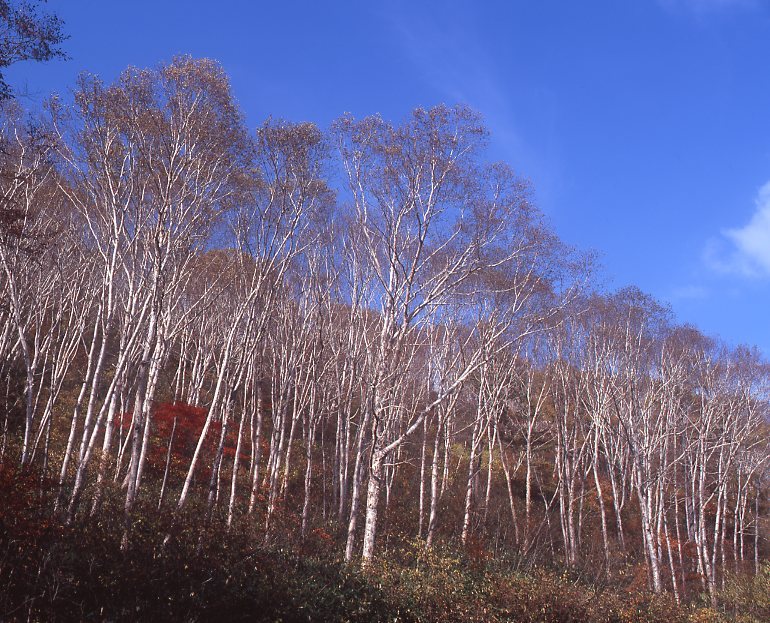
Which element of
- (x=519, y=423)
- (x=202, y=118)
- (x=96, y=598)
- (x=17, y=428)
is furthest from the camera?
(x=519, y=423)

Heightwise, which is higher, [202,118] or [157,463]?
[202,118]

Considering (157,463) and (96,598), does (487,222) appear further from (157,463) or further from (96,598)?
(157,463)

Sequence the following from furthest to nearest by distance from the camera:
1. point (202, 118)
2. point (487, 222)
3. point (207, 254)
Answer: point (207, 254)
point (487, 222)
point (202, 118)

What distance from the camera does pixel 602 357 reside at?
1752cm

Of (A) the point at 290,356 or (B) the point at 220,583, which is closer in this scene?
(B) the point at 220,583

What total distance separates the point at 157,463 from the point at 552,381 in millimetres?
13611

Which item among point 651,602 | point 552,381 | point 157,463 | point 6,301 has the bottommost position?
point 651,602

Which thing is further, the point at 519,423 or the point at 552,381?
the point at 519,423

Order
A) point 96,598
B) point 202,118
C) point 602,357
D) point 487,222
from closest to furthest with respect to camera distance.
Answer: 1. point 96,598
2. point 202,118
3. point 487,222
4. point 602,357

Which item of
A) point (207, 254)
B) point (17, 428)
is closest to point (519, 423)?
point (207, 254)

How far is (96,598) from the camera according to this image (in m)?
6.07

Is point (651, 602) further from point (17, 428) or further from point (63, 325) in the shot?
point (63, 325)

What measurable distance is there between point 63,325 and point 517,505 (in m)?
19.8

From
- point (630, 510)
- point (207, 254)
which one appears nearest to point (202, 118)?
point (207, 254)
